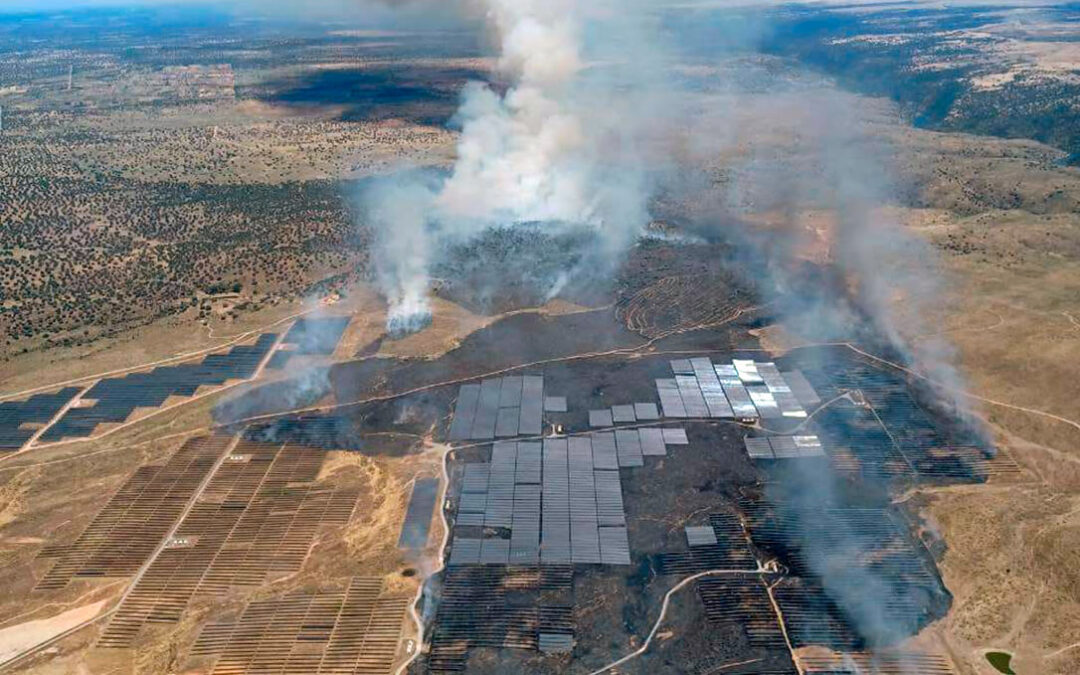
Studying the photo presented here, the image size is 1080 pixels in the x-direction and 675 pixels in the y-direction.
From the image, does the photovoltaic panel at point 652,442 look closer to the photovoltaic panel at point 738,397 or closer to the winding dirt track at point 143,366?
the photovoltaic panel at point 738,397

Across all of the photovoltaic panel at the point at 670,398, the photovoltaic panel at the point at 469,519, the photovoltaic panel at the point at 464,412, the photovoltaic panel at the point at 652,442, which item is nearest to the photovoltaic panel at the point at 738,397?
the photovoltaic panel at the point at 670,398

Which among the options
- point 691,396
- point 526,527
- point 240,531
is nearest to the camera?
point 526,527

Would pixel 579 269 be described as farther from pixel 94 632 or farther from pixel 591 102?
pixel 591 102

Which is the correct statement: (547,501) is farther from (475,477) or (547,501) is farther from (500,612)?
(500,612)

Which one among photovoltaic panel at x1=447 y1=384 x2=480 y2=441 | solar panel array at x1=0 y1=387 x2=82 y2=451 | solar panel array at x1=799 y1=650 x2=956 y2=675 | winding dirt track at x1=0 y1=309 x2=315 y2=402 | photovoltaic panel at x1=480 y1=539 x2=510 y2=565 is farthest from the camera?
winding dirt track at x1=0 y1=309 x2=315 y2=402

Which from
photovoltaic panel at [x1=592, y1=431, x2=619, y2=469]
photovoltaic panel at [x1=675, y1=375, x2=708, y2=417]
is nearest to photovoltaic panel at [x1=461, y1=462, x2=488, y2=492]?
photovoltaic panel at [x1=592, y1=431, x2=619, y2=469]

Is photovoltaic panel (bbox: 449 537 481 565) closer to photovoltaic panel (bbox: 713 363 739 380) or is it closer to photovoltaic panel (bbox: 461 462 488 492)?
photovoltaic panel (bbox: 461 462 488 492)

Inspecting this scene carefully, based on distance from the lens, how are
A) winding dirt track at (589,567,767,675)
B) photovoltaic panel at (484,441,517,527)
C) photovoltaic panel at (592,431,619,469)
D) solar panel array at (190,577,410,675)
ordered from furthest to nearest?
photovoltaic panel at (592,431,619,469)
photovoltaic panel at (484,441,517,527)
solar panel array at (190,577,410,675)
winding dirt track at (589,567,767,675)

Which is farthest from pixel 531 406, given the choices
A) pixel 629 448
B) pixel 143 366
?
pixel 143 366
